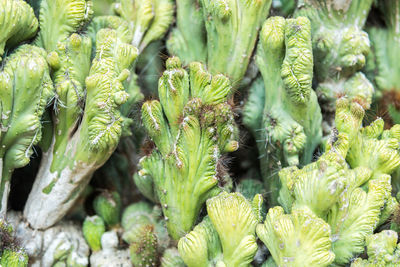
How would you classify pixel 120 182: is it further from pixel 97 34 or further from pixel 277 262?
pixel 277 262

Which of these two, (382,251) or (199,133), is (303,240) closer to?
(382,251)

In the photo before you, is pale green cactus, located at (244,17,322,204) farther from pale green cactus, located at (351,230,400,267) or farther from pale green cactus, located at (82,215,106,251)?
pale green cactus, located at (82,215,106,251)

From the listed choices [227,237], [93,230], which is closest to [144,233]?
[93,230]

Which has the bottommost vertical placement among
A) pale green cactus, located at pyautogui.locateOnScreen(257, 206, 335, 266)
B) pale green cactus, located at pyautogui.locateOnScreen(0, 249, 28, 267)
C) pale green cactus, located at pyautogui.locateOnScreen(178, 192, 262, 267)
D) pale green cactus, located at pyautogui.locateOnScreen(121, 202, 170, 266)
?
pale green cactus, located at pyautogui.locateOnScreen(121, 202, 170, 266)

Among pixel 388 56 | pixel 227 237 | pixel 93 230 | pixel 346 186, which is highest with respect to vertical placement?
pixel 388 56

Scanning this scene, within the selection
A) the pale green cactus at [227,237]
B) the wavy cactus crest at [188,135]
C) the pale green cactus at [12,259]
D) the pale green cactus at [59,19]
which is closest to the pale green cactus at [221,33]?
the wavy cactus crest at [188,135]

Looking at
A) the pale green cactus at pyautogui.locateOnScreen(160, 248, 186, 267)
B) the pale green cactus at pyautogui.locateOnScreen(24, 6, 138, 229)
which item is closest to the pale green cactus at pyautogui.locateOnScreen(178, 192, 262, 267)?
the pale green cactus at pyautogui.locateOnScreen(160, 248, 186, 267)

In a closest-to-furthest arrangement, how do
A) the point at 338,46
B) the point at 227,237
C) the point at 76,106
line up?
the point at 227,237
the point at 76,106
the point at 338,46
